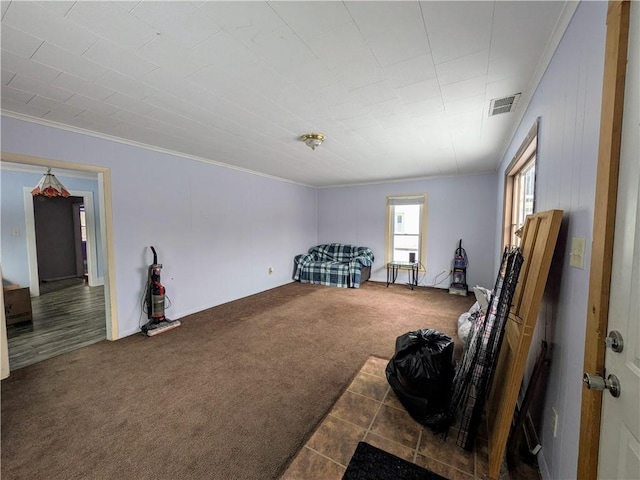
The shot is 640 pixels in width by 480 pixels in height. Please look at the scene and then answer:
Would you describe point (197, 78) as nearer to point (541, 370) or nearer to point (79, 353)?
Answer: point (541, 370)

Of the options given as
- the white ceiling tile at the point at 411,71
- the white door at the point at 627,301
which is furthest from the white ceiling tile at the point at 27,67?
the white door at the point at 627,301

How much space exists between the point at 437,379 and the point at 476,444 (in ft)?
1.38

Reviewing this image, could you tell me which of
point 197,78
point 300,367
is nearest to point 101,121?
point 197,78

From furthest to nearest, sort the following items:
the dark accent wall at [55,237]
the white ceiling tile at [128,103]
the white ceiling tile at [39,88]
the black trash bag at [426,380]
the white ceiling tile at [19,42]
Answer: the dark accent wall at [55,237]
the white ceiling tile at [128,103]
the white ceiling tile at [39,88]
the black trash bag at [426,380]
the white ceiling tile at [19,42]

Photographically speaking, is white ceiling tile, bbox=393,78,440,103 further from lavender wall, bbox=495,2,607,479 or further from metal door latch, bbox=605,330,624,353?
metal door latch, bbox=605,330,624,353

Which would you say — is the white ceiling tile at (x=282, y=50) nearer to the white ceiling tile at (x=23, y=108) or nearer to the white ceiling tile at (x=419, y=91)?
the white ceiling tile at (x=419, y=91)

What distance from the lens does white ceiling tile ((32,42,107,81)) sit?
5.13 feet

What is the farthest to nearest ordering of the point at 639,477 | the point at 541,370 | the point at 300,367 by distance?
the point at 300,367 → the point at 541,370 → the point at 639,477

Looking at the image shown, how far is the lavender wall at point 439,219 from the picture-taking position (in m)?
5.12

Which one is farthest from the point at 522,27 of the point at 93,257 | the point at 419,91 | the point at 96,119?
the point at 93,257

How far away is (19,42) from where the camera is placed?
4.85 ft

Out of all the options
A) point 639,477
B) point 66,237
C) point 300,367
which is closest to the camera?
point 639,477

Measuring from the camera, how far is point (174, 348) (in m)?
2.90

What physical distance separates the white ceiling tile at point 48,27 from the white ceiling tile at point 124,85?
0.27 m
